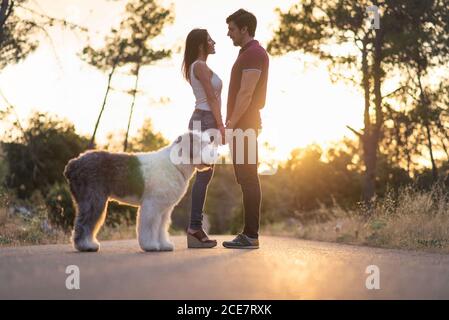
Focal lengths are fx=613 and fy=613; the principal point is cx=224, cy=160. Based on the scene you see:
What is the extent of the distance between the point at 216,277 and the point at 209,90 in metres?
3.37

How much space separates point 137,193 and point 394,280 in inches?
132

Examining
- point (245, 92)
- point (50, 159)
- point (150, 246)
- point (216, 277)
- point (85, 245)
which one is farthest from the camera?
point (50, 159)

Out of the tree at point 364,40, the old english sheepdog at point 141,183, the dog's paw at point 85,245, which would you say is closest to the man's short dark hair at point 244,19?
the old english sheepdog at point 141,183

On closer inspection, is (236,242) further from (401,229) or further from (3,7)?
(3,7)

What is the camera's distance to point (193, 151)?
24.1 ft

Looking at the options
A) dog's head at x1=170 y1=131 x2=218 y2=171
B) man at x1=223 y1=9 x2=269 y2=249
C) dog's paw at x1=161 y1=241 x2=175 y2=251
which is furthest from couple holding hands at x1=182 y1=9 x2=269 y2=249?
dog's paw at x1=161 y1=241 x2=175 y2=251

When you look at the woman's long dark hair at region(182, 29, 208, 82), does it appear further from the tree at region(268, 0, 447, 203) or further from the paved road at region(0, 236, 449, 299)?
the tree at region(268, 0, 447, 203)

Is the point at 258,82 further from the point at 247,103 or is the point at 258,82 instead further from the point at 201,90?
the point at 201,90

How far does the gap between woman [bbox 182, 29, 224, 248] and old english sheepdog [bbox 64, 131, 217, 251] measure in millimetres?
318

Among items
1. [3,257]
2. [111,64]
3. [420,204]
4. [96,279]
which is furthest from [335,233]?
[111,64]

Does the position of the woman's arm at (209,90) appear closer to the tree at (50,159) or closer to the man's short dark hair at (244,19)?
the man's short dark hair at (244,19)

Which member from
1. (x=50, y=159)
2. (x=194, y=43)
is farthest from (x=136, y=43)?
(x=194, y=43)

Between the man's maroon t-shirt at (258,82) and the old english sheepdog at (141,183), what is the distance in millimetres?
585

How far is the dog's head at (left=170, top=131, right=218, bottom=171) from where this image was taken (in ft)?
24.1
